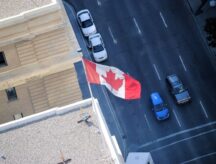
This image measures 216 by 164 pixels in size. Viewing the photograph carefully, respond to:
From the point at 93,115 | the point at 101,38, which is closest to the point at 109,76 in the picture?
the point at 93,115

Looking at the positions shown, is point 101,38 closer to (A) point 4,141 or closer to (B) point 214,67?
(B) point 214,67

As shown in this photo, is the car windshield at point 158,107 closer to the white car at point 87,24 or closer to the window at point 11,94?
the white car at point 87,24

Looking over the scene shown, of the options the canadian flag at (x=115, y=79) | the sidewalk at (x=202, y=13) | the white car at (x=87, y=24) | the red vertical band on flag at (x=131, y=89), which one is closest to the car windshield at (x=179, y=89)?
the sidewalk at (x=202, y=13)

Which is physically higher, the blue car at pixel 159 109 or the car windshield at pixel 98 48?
the car windshield at pixel 98 48

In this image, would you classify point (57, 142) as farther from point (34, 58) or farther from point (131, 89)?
point (34, 58)

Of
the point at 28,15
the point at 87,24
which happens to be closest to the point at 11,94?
the point at 28,15

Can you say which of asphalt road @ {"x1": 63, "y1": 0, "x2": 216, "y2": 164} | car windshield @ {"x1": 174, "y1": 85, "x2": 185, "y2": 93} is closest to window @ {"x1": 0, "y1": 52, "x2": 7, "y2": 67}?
asphalt road @ {"x1": 63, "y1": 0, "x2": 216, "y2": 164}
